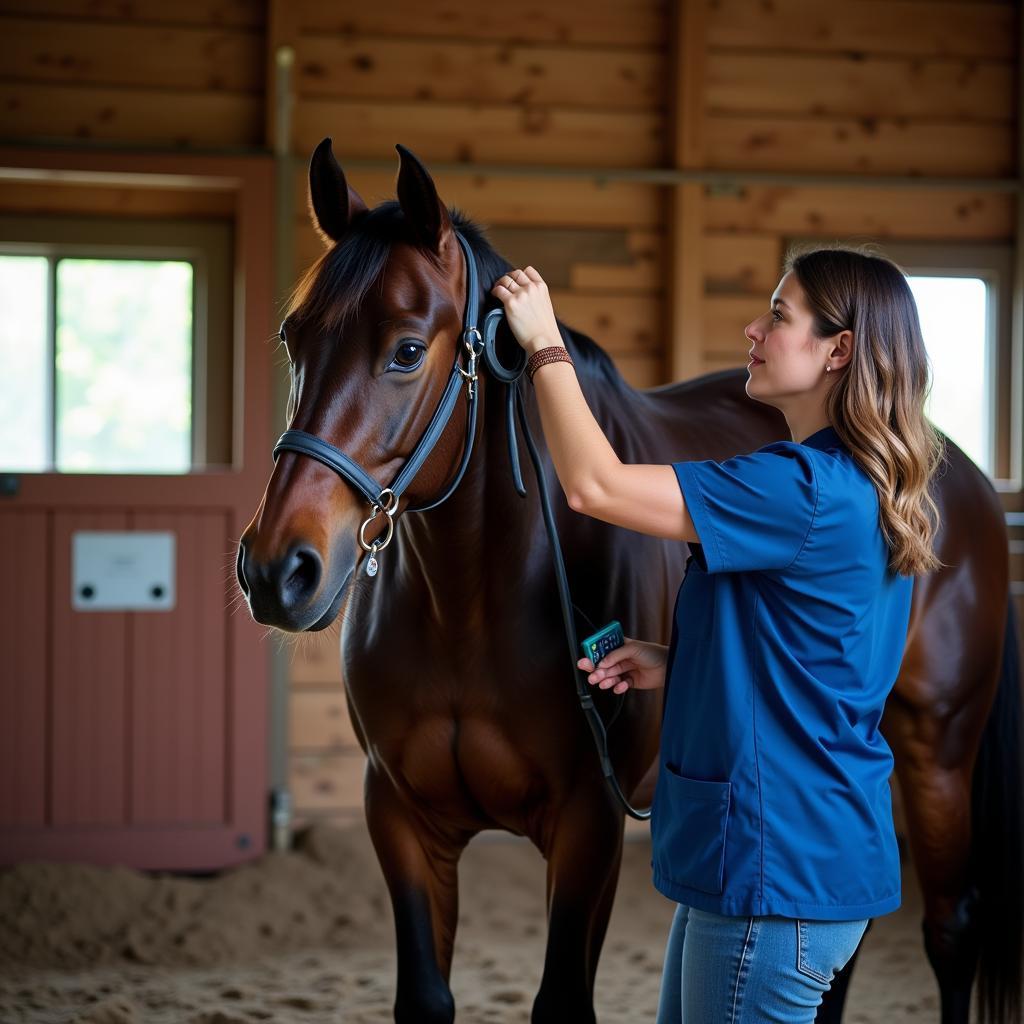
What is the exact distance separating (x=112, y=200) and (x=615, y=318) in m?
1.86

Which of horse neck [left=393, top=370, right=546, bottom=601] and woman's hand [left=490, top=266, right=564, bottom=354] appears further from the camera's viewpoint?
horse neck [left=393, top=370, right=546, bottom=601]

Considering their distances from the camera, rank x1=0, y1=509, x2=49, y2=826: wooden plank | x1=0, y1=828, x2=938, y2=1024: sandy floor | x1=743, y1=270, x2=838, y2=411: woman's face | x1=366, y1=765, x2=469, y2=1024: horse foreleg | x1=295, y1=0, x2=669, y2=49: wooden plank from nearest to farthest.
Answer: x1=743, y1=270, x2=838, y2=411: woman's face → x1=366, y1=765, x2=469, y2=1024: horse foreleg → x1=0, y1=828, x2=938, y2=1024: sandy floor → x1=0, y1=509, x2=49, y2=826: wooden plank → x1=295, y1=0, x2=669, y2=49: wooden plank

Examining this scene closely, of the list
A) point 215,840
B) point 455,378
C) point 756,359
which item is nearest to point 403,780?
point 455,378

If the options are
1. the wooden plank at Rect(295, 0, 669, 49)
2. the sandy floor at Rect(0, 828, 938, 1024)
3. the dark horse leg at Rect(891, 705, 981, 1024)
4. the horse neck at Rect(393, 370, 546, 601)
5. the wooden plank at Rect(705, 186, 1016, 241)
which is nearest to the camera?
the horse neck at Rect(393, 370, 546, 601)

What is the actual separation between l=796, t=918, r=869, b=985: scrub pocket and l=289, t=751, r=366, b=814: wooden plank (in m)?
2.90

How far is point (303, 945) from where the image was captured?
3.32 m

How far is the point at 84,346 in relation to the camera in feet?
14.0

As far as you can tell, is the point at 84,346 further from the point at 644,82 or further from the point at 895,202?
the point at 895,202

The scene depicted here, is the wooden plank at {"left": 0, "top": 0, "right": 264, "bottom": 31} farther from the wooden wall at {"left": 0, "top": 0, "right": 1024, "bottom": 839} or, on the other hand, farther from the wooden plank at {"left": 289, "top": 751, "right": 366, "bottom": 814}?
the wooden plank at {"left": 289, "top": 751, "right": 366, "bottom": 814}

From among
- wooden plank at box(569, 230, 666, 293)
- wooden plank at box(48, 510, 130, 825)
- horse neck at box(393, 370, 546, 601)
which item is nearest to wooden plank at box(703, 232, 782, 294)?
wooden plank at box(569, 230, 666, 293)

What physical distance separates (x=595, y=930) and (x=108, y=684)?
2.54 metres

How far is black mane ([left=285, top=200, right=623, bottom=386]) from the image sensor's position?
4.38 feet

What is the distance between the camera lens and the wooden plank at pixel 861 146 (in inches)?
162

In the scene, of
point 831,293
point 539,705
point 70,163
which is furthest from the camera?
point 70,163
